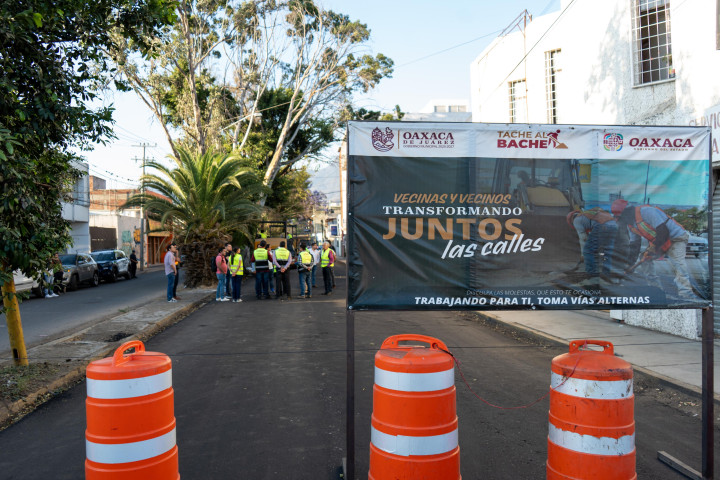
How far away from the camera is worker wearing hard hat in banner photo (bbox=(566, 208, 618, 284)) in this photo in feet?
14.9

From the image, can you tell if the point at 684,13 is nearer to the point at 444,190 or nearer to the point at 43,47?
the point at 444,190

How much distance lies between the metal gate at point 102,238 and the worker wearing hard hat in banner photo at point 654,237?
40543 millimetres

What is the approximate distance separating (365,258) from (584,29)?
37.9 ft

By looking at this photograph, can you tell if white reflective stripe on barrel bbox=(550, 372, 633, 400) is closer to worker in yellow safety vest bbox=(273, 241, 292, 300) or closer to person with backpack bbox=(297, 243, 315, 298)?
worker in yellow safety vest bbox=(273, 241, 292, 300)

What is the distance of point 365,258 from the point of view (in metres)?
4.34

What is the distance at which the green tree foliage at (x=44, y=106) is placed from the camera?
5.79 metres

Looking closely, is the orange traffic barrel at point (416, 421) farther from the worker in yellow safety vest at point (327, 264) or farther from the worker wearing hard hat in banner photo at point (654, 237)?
the worker in yellow safety vest at point (327, 264)

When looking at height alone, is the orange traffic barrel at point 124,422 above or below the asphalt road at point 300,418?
above

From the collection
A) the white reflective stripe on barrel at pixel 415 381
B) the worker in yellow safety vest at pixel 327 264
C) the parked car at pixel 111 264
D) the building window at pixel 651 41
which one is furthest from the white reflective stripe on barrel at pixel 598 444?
the parked car at pixel 111 264

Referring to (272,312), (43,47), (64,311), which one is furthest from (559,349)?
(64,311)

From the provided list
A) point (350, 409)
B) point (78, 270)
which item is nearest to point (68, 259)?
point (78, 270)

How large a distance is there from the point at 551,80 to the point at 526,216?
14869 mm

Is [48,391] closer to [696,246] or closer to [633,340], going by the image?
[696,246]

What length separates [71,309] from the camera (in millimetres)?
16156
